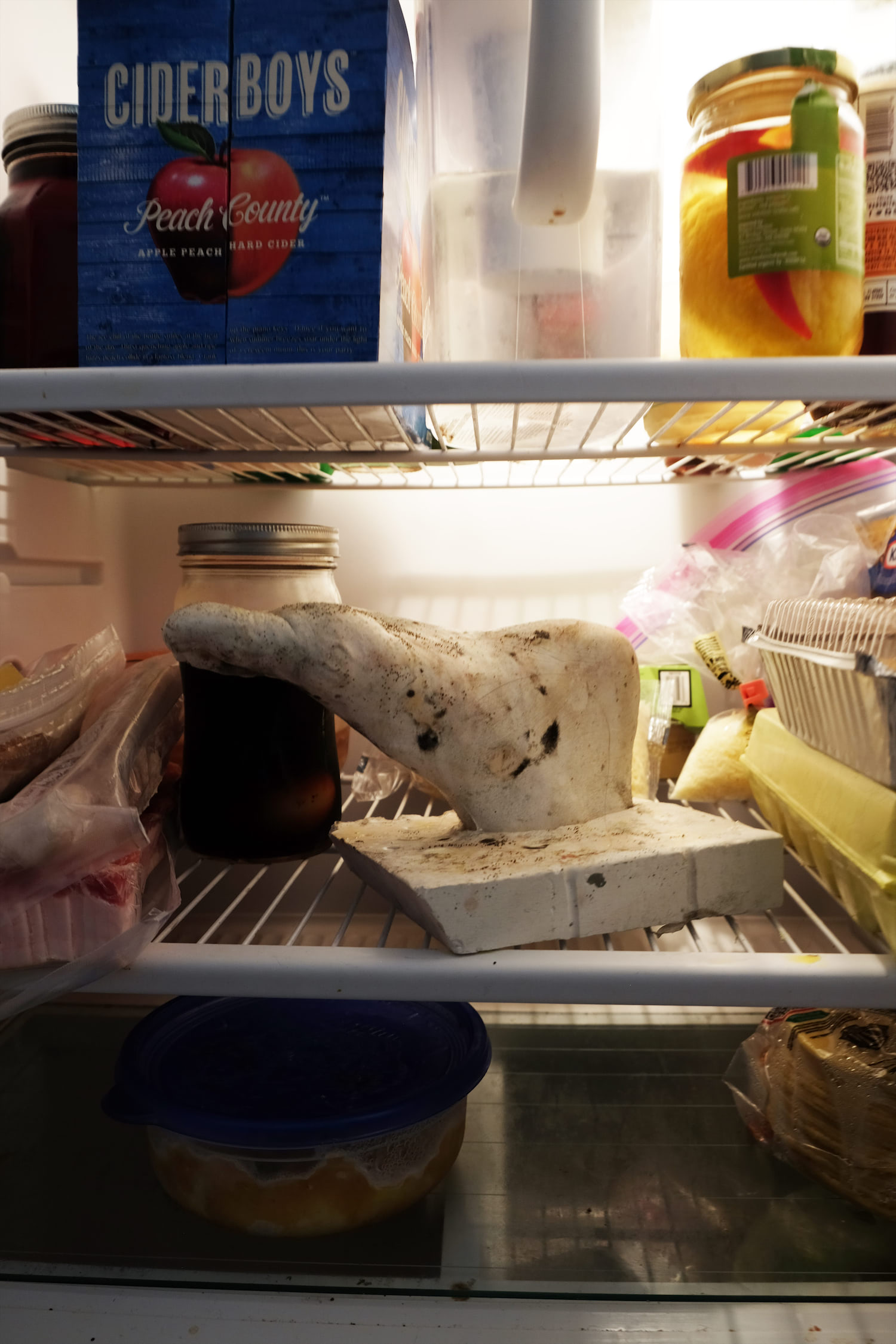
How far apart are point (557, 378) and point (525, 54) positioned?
0.34 meters

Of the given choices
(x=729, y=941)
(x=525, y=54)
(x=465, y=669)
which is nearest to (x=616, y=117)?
(x=525, y=54)

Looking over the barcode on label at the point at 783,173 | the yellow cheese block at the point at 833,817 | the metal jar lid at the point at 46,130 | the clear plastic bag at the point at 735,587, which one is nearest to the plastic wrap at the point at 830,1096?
the yellow cheese block at the point at 833,817

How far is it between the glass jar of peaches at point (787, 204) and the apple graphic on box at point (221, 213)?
12.8 inches

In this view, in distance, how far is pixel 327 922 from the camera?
1.06 m

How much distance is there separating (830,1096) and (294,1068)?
47 cm

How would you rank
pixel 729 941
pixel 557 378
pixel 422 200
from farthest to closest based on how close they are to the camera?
pixel 729 941
pixel 422 200
pixel 557 378

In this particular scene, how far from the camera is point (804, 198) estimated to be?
0.67 meters

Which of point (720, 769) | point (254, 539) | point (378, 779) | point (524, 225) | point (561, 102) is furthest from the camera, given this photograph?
point (378, 779)

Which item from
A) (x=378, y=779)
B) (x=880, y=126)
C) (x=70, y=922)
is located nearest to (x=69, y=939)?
(x=70, y=922)

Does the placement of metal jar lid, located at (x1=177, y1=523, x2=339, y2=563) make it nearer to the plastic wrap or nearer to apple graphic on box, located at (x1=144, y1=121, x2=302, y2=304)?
apple graphic on box, located at (x1=144, y1=121, x2=302, y2=304)

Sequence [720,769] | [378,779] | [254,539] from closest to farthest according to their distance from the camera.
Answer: [254,539]
[720,769]
[378,779]

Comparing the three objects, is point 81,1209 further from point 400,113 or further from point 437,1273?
point 400,113

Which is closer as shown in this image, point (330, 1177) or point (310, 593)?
point (330, 1177)

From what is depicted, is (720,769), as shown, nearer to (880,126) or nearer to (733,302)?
(733,302)
